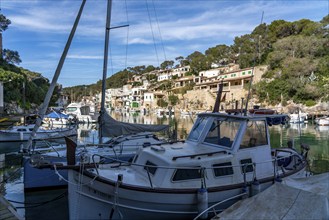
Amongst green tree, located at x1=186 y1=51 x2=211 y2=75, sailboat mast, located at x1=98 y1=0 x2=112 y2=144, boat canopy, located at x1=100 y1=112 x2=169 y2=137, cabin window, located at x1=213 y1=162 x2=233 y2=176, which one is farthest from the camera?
green tree, located at x1=186 y1=51 x2=211 y2=75

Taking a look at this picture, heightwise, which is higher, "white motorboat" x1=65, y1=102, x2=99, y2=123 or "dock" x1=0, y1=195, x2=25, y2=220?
"white motorboat" x1=65, y1=102, x2=99, y2=123

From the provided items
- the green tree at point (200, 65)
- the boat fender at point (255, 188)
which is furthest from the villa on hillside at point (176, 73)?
the boat fender at point (255, 188)

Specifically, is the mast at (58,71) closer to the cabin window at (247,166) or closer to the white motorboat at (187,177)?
the white motorboat at (187,177)

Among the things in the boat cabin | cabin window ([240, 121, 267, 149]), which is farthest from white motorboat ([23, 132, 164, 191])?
cabin window ([240, 121, 267, 149])

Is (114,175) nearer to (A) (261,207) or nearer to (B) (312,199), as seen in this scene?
(A) (261,207)

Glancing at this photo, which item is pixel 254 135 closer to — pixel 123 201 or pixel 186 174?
pixel 186 174

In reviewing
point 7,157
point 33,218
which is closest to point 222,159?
point 33,218

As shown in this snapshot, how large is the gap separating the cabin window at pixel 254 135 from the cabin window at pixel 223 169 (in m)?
0.86

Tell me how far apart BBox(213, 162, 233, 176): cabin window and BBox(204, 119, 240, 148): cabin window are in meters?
0.86

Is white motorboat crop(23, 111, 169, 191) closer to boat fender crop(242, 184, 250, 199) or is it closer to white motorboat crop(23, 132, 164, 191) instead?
white motorboat crop(23, 132, 164, 191)

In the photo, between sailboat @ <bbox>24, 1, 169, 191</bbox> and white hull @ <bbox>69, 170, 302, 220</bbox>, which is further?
sailboat @ <bbox>24, 1, 169, 191</bbox>

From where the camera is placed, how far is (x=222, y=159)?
817cm

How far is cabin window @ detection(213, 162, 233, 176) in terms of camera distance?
26.5 feet

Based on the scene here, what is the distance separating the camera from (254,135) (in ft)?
29.9
